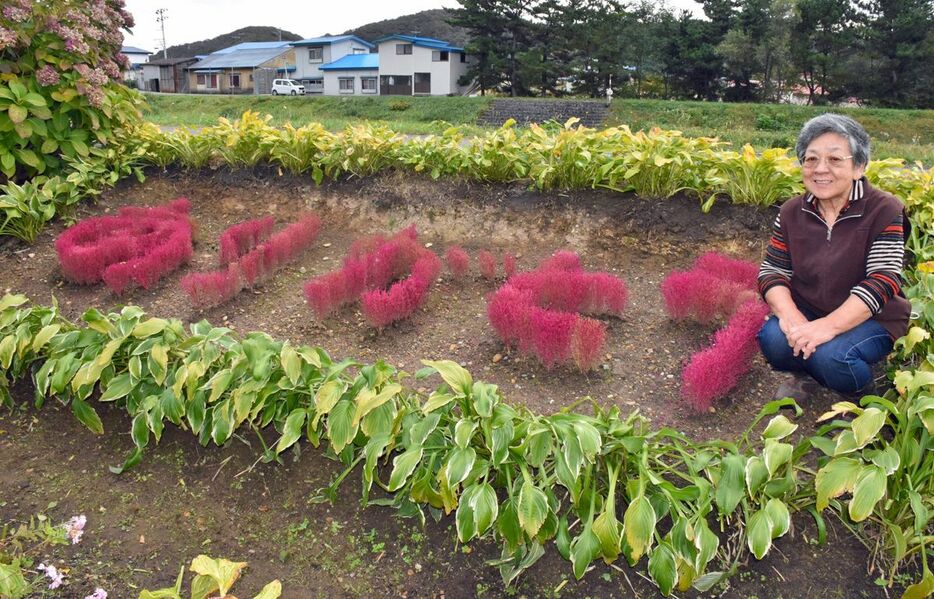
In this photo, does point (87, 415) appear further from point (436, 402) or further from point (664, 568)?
point (664, 568)

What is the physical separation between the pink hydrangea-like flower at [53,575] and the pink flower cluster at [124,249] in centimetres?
219

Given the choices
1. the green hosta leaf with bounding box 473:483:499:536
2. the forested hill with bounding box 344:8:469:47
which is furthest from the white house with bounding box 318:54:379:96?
the green hosta leaf with bounding box 473:483:499:536

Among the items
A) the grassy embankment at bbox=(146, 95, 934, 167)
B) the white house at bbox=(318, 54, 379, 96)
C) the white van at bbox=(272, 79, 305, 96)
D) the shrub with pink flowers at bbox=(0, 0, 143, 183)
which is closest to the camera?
the shrub with pink flowers at bbox=(0, 0, 143, 183)

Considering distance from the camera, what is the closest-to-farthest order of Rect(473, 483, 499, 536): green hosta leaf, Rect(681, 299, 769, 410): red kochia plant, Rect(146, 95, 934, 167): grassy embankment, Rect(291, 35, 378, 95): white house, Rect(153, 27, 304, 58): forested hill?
Rect(473, 483, 499, 536): green hosta leaf < Rect(681, 299, 769, 410): red kochia plant < Rect(146, 95, 934, 167): grassy embankment < Rect(291, 35, 378, 95): white house < Rect(153, 27, 304, 58): forested hill

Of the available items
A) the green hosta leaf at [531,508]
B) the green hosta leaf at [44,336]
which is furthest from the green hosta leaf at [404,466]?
the green hosta leaf at [44,336]

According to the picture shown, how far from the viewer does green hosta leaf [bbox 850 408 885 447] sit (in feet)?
6.38

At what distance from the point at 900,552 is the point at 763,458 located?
0.52m

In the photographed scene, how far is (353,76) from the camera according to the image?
48531 mm

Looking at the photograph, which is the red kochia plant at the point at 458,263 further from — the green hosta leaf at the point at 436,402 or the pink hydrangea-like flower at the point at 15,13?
the pink hydrangea-like flower at the point at 15,13

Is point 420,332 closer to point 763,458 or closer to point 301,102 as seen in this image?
point 763,458

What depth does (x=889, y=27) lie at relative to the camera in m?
28.0

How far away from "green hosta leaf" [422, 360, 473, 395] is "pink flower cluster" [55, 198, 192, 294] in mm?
2588

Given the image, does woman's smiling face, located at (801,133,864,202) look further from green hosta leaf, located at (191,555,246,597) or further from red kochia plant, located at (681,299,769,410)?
green hosta leaf, located at (191,555,246,597)

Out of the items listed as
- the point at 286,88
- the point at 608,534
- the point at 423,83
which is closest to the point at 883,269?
the point at 608,534
